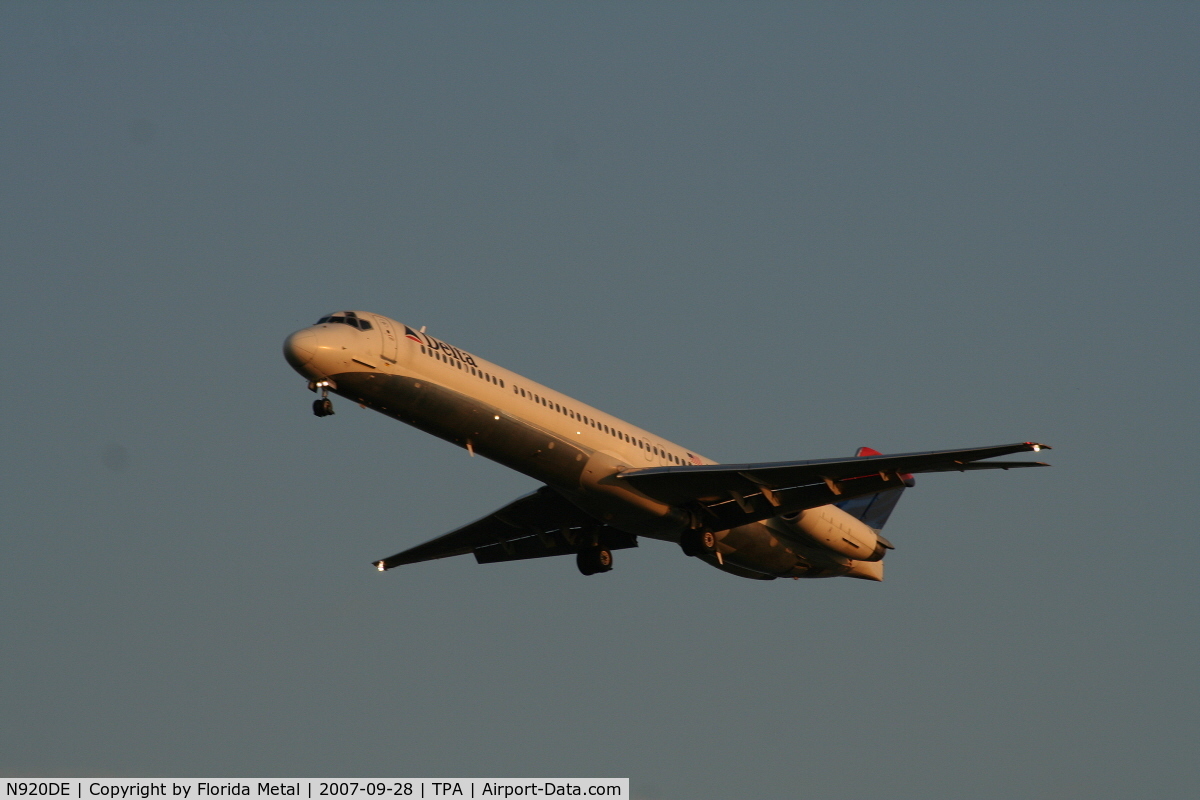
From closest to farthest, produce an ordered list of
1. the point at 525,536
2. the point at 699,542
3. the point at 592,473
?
1. the point at 592,473
2. the point at 699,542
3. the point at 525,536

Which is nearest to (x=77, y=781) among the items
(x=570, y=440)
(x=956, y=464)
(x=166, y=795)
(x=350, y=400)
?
(x=166, y=795)

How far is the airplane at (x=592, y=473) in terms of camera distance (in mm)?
36406

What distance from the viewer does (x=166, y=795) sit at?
3069 centimetres

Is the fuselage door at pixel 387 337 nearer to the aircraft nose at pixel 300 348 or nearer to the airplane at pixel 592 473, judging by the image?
the airplane at pixel 592 473

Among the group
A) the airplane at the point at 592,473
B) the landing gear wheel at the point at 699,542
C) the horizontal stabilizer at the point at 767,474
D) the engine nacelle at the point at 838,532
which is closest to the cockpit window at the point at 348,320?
the airplane at the point at 592,473

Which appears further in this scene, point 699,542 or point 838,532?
point 838,532

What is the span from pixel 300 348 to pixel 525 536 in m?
11.7

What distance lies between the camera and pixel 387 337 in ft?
120

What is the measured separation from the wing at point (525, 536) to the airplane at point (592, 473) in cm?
4

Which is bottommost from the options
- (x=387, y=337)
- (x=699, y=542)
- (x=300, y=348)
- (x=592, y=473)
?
(x=699, y=542)

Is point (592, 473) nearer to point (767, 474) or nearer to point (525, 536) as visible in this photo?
point (767, 474)

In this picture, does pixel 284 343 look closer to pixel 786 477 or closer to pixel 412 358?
pixel 412 358

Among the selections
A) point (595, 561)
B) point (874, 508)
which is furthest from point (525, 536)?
point (874, 508)

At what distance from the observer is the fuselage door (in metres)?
36.4
